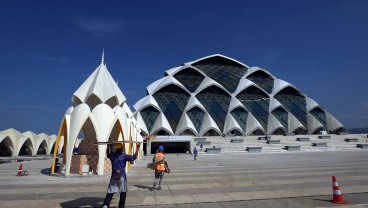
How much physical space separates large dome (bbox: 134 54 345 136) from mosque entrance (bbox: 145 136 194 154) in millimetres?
4169

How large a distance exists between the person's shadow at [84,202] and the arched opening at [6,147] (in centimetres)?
4540

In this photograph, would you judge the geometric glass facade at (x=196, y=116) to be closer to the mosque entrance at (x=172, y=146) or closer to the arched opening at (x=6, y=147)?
the mosque entrance at (x=172, y=146)

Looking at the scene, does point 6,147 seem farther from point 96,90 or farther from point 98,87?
point 96,90

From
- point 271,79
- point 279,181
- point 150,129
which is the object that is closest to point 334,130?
point 271,79

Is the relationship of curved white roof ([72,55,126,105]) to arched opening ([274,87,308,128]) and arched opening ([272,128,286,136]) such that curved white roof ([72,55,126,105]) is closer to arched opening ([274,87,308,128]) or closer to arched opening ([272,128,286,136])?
arched opening ([272,128,286,136])

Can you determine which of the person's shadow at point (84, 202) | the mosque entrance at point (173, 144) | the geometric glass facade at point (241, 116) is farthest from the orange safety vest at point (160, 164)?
the geometric glass facade at point (241, 116)

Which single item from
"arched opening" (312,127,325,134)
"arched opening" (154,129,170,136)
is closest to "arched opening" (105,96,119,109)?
"arched opening" (154,129,170,136)

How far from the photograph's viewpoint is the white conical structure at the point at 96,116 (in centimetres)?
1419

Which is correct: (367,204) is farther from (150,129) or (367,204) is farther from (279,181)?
(150,129)

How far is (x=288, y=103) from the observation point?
66.1 m

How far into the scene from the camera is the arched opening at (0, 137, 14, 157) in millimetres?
44125

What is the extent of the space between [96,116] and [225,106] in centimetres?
4842

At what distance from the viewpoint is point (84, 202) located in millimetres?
7348

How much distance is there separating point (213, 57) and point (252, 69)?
480 inches
